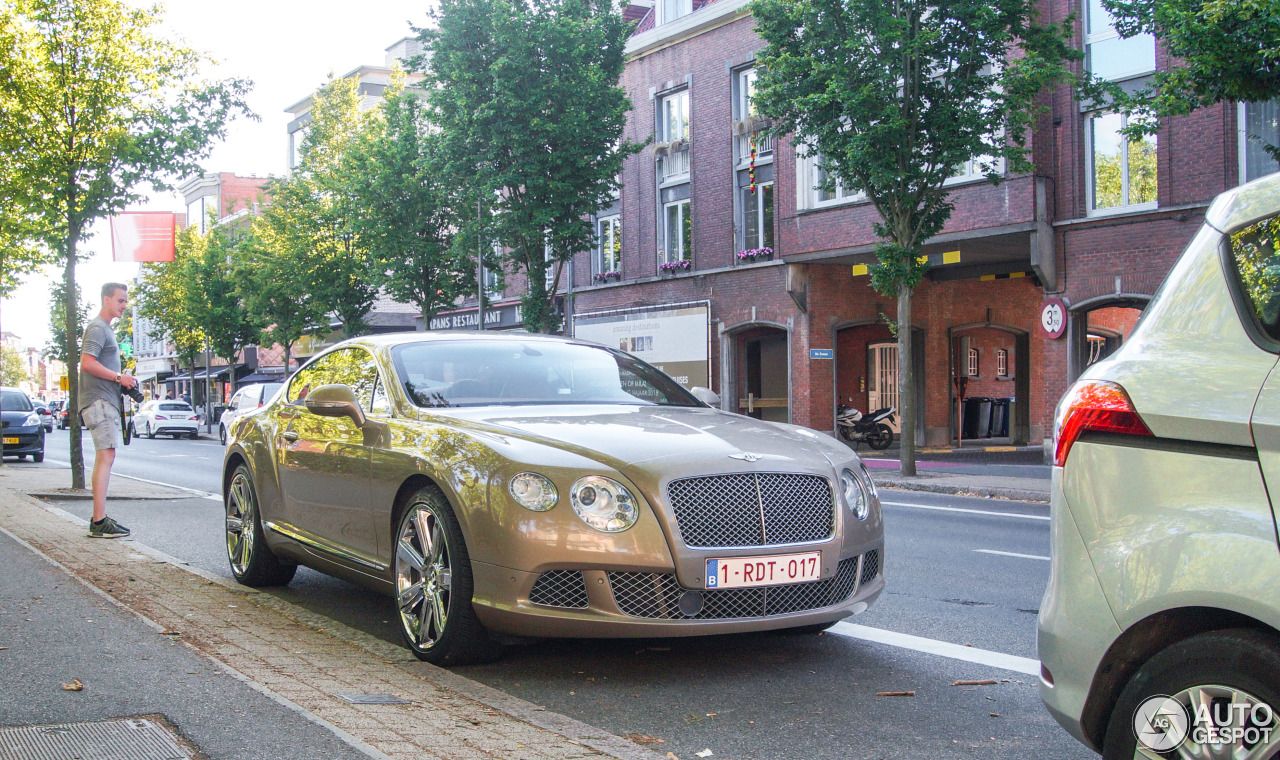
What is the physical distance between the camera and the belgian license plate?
4.48 m

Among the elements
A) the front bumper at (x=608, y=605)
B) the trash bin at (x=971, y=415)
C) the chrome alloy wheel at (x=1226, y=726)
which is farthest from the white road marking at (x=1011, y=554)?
the trash bin at (x=971, y=415)

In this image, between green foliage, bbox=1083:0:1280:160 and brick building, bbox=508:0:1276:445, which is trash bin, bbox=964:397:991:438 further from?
green foliage, bbox=1083:0:1280:160

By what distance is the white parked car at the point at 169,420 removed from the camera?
43375 millimetres

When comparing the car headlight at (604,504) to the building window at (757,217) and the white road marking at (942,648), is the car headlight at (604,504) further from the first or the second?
the building window at (757,217)

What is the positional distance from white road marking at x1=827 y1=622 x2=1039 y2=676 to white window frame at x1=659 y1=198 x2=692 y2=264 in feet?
83.3

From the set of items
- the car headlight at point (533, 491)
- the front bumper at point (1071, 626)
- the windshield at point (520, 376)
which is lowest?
the front bumper at point (1071, 626)

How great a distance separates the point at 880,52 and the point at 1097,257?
20.6ft

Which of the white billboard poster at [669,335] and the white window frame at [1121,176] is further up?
the white window frame at [1121,176]

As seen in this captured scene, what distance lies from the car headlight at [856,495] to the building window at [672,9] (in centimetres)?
2808

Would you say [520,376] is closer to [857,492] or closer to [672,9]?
[857,492]

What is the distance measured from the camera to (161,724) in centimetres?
373

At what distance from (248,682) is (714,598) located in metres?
1.79

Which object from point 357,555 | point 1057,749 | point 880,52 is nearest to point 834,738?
point 1057,749

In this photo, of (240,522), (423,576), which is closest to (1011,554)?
(423,576)
